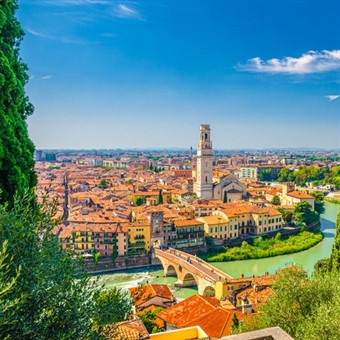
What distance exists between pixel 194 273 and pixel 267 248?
6.81 m

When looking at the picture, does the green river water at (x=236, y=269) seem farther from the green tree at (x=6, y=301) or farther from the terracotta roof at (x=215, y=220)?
the green tree at (x=6, y=301)

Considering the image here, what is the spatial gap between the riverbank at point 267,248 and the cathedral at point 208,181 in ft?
27.9

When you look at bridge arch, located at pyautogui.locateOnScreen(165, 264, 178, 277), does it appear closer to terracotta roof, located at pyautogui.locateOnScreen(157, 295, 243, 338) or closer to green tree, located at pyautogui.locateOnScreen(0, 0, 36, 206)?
terracotta roof, located at pyautogui.locateOnScreen(157, 295, 243, 338)

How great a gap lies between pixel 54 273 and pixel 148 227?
51.3ft

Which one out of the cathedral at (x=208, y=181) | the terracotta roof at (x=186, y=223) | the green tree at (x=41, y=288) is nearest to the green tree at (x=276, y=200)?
the cathedral at (x=208, y=181)

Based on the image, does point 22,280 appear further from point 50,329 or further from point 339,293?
point 339,293

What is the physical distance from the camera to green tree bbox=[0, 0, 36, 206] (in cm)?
386

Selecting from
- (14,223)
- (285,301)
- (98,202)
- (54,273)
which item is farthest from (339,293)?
(98,202)

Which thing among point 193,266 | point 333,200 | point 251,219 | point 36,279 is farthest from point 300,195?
point 36,279

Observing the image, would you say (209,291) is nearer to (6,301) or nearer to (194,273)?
(194,273)

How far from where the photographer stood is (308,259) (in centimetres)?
1741

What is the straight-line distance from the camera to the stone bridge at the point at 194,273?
38.8ft

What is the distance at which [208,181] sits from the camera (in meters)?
29.2

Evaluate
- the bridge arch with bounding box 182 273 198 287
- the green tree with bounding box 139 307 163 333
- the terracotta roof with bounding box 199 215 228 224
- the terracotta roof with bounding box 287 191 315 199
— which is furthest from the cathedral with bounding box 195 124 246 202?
the green tree with bounding box 139 307 163 333
